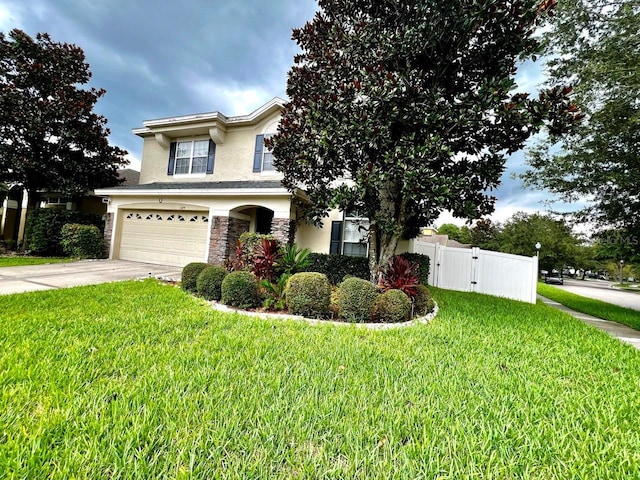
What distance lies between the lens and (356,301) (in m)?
5.55

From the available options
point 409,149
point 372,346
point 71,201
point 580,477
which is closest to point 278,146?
point 409,149

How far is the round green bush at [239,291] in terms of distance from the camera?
602cm

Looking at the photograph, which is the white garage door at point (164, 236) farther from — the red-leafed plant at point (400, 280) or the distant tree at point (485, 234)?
the distant tree at point (485, 234)

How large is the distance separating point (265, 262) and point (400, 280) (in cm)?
308

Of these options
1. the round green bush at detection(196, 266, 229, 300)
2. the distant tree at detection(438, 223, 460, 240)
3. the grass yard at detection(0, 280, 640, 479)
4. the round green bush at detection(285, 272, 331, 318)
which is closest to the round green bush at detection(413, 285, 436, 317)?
the grass yard at detection(0, 280, 640, 479)

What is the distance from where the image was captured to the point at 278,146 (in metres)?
7.54

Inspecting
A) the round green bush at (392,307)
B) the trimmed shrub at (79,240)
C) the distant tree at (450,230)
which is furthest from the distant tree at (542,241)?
the trimmed shrub at (79,240)

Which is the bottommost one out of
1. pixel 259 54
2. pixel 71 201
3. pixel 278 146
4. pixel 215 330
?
pixel 215 330

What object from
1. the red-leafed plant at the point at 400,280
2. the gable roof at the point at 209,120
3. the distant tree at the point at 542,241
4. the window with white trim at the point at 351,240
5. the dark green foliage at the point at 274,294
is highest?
the gable roof at the point at 209,120

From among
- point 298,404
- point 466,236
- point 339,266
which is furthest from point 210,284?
point 466,236

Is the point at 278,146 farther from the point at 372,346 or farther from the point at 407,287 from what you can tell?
the point at 372,346

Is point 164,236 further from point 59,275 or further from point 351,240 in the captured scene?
point 351,240

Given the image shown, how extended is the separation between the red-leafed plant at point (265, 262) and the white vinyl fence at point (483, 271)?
6240 millimetres

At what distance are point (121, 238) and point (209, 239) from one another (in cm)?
541
